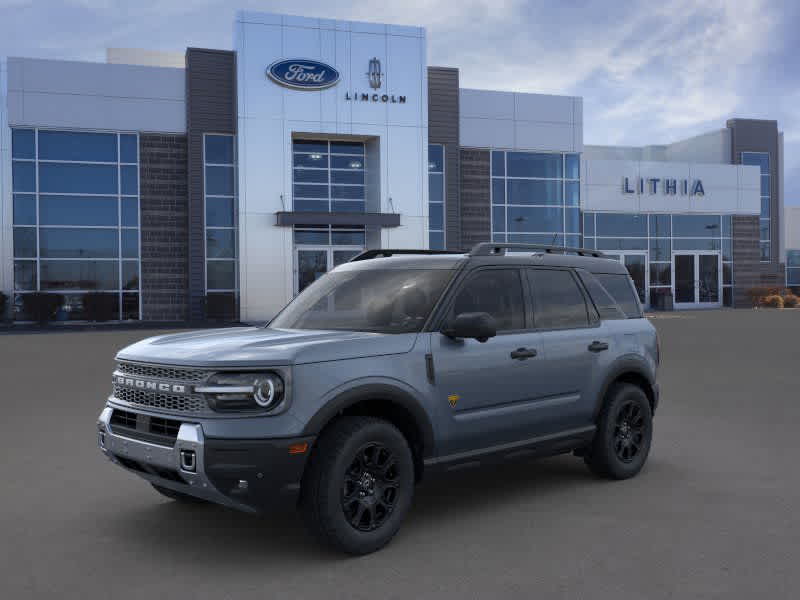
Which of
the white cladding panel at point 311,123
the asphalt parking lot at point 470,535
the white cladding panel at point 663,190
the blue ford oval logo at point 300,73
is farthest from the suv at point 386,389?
the white cladding panel at point 663,190

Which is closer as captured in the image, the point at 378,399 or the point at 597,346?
the point at 378,399

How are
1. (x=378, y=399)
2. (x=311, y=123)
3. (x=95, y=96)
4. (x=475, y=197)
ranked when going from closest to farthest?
(x=378, y=399)
(x=95, y=96)
(x=311, y=123)
(x=475, y=197)

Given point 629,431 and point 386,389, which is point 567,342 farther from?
point 386,389

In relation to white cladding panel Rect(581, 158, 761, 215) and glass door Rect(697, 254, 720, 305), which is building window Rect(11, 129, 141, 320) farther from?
glass door Rect(697, 254, 720, 305)

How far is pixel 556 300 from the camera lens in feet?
20.7

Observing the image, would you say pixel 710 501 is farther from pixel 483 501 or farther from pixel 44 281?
pixel 44 281

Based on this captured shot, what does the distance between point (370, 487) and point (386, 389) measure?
0.58 meters

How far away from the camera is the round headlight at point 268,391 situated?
452cm

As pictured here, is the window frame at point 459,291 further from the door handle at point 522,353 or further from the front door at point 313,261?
the front door at point 313,261

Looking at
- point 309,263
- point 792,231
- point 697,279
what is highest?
point 792,231

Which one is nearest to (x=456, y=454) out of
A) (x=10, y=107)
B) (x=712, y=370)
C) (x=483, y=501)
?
(x=483, y=501)

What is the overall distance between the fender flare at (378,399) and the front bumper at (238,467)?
12 cm

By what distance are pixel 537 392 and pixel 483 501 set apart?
897 millimetres

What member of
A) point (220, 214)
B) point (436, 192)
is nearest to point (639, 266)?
point (436, 192)
